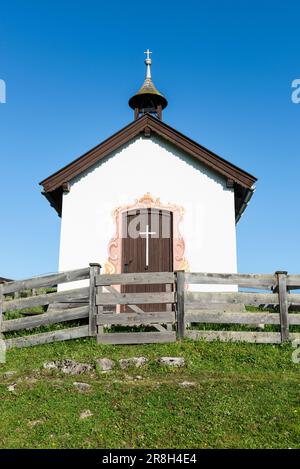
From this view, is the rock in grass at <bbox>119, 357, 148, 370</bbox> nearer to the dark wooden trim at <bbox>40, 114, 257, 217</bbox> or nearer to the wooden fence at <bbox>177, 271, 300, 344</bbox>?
the wooden fence at <bbox>177, 271, 300, 344</bbox>

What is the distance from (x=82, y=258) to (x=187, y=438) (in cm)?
802

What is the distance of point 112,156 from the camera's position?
14203mm

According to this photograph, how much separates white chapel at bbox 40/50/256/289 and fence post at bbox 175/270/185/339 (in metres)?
3.44

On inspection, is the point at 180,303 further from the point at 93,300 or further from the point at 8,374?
Answer: the point at 8,374

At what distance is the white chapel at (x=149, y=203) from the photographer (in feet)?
44.2

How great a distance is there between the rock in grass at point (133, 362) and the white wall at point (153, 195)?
5.06 meters

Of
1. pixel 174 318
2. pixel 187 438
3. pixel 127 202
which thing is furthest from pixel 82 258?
pixel 187 438

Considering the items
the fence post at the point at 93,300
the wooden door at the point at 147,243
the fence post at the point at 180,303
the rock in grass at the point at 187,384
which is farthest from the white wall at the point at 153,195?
the rock in grass at the point at 187,384

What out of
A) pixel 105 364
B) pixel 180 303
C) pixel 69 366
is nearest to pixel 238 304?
pixel 180 303

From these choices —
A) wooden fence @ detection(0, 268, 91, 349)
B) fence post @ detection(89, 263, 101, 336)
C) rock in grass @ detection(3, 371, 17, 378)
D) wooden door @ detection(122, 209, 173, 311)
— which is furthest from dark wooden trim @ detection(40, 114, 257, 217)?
rock in grass @ detection(3, 371, 17, 378)

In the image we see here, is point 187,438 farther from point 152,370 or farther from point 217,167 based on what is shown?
point 217,167

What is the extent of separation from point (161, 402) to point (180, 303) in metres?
3.03

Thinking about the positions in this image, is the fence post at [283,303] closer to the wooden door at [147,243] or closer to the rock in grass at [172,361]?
the rock in grass at [172,361]

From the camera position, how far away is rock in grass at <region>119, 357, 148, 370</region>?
857cm
